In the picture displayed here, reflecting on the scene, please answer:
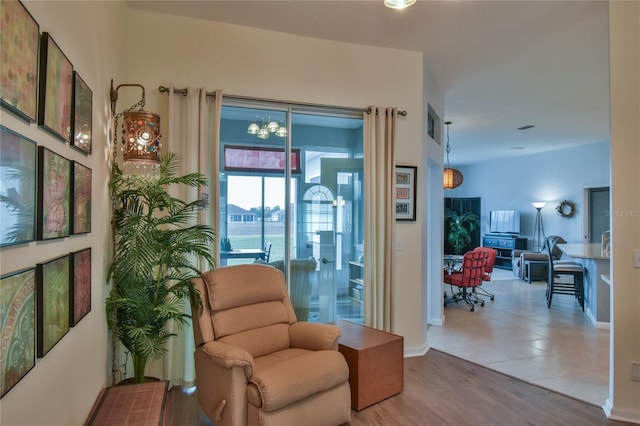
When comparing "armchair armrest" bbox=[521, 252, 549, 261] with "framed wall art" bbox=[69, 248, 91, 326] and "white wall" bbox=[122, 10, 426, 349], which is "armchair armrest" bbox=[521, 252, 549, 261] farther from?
"framed wall art" bbox=[69, 248, 91, 326]

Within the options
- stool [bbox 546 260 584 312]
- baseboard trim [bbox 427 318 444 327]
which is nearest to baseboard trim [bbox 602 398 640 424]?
baseboard trim [bbox 427 318 444 327]

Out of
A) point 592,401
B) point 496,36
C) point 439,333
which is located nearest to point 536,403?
point 592,401

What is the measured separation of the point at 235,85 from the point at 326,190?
128 cm

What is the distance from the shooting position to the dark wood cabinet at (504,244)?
31.7 feet

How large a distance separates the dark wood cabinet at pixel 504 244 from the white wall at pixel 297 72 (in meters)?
7.06

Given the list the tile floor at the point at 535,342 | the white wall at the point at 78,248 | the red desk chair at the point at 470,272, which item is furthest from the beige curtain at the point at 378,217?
the red desk chair at the point at 470,272

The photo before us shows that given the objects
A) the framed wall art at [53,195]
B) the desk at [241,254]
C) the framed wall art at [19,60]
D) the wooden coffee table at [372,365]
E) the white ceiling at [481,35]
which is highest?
the white ceiling at [481,35]

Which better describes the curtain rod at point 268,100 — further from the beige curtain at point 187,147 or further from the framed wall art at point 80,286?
the framed wall art at point 80,286

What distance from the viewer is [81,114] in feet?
5.84

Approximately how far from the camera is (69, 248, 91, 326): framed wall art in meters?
1.63

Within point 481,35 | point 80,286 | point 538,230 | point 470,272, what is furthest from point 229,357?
point 538,230

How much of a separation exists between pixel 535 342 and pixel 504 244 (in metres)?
6.33

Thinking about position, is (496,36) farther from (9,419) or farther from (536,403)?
(9,419)

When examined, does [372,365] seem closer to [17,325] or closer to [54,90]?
[17,325]
